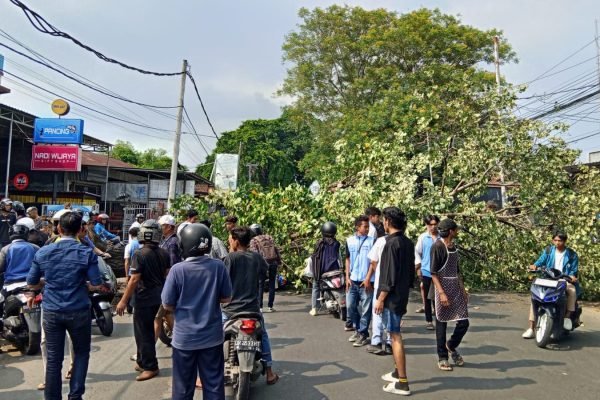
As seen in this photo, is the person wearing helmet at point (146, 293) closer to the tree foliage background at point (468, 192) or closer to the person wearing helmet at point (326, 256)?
the person wearing helmet at point (326, 256)

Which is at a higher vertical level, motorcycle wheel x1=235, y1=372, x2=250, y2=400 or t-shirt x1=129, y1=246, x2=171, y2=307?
t-shirt x1=129, y1=246, x2=171, y2=307

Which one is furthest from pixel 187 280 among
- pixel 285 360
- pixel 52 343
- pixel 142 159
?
pixel 142 159

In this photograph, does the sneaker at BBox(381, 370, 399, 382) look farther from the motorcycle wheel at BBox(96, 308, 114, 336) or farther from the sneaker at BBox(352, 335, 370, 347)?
the motorcycle wheel at BBox(96, 308, 114, 336)

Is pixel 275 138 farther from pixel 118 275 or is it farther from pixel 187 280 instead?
pixel 187 280

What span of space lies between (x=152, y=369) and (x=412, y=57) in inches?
744

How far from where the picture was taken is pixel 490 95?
11156 mm

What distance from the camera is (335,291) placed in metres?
8.16

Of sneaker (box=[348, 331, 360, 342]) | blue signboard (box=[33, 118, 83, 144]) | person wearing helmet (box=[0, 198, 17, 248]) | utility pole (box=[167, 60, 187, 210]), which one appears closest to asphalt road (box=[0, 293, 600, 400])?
sneaker (box=[348, 331, 360, 342])

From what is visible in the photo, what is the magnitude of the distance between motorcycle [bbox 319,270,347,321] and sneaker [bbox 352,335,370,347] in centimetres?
140

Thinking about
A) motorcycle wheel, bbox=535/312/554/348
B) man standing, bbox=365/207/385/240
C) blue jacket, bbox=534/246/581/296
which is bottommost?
motorcycle wheel, bbox=535/312/554/348

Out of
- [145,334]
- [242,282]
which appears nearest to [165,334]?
[145,334]

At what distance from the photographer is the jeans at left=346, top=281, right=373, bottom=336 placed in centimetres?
652

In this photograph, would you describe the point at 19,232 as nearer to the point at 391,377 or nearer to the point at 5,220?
the point at 5,220

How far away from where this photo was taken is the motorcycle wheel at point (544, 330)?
21.4 feet
